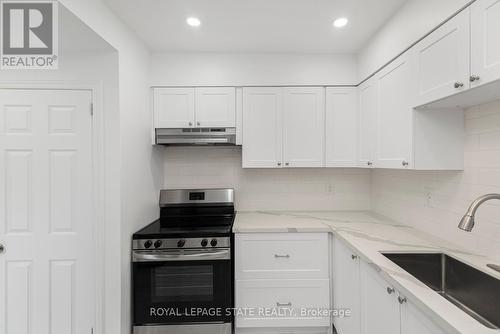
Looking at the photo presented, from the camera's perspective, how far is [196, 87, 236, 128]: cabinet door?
7.81 feet

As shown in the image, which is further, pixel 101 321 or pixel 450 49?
A: pixel 101 321

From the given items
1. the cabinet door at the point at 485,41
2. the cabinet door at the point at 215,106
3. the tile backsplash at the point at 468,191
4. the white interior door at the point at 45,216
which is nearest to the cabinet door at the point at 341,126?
the tile backsplash at the point at 468,191

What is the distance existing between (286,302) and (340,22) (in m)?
2.31

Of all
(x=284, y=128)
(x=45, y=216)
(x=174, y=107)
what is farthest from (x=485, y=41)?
(x=45, y=216)

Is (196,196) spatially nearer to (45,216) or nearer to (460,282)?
(45,216)

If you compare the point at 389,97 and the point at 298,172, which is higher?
the point at 389,97

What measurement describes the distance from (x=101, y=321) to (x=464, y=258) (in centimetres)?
241

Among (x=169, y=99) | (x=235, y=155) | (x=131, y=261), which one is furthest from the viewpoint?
(x=235, y=155)

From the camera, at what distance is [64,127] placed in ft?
5.90

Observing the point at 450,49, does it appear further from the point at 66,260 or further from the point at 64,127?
the point at 66,260

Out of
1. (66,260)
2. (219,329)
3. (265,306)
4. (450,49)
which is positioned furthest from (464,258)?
(66,260)

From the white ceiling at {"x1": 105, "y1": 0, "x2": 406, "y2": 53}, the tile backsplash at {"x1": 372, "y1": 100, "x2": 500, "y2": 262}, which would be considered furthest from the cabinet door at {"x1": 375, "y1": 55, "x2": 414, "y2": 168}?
the white ceiling at {"x1": 105, "y1": 0, "x2": 406, "y2": 53}

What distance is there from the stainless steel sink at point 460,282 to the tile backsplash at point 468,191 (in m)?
0.21

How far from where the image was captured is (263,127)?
7.95 feet
